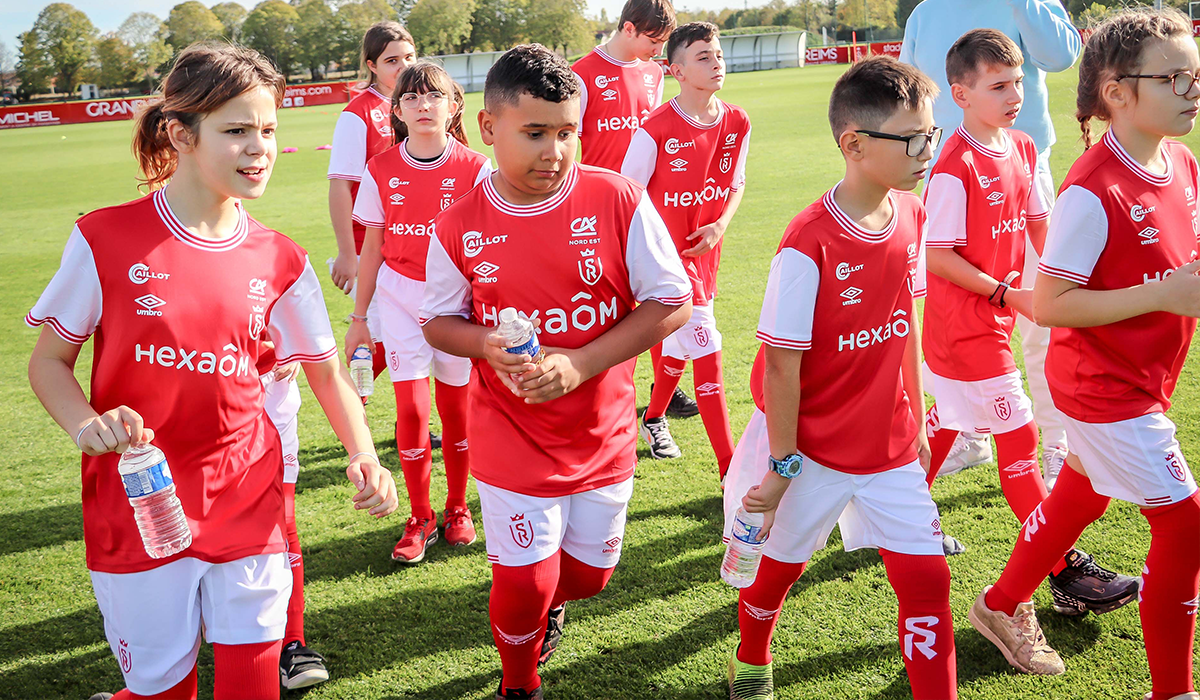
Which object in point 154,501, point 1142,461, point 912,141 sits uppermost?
point 912,141

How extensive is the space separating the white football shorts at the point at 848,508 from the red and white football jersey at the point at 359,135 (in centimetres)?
304

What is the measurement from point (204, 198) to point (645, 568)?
251cm

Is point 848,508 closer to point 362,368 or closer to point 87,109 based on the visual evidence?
point 362,368

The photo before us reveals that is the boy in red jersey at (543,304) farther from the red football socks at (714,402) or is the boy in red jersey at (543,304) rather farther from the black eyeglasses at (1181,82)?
the red football socks at (714,402)

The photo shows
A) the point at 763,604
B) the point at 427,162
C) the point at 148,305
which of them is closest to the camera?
the point at 148,305

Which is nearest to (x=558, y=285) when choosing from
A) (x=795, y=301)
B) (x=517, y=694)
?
(x=795, y=301)

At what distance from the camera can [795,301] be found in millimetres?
2613

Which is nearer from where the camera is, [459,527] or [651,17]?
[459,527]

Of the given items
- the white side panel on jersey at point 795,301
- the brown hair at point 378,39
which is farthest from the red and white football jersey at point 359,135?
the white side panel on jersey at point 795,301

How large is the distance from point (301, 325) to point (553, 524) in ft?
3.21

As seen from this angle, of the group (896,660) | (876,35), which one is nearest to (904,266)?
(896,660)

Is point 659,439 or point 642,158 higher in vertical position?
point 642,158

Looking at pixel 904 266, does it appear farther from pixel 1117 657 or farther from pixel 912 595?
pixel 1117 657

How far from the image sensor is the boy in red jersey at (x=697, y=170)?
4.92m
